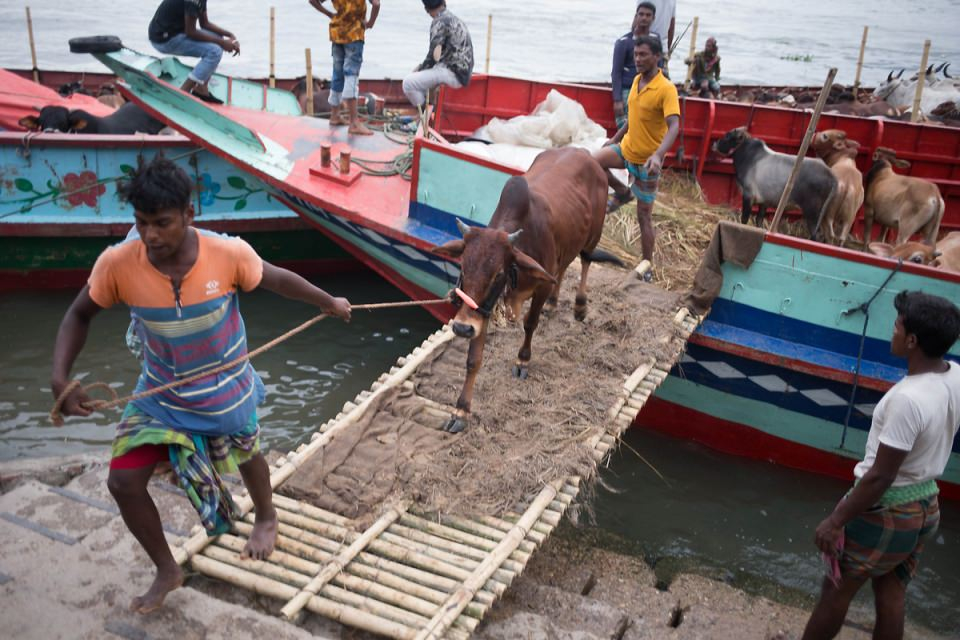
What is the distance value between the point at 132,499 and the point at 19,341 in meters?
5.73

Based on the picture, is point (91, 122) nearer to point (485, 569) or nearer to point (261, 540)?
point (261, 540)

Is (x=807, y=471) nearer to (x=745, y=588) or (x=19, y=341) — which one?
(x=745, y=588)

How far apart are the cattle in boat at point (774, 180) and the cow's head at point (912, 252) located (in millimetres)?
779

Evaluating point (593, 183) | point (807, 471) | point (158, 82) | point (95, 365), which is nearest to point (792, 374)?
point (807, 471)

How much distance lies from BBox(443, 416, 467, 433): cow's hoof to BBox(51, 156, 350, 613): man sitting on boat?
161 centimetres

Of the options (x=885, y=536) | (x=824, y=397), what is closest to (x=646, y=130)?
(x=824, y=397)

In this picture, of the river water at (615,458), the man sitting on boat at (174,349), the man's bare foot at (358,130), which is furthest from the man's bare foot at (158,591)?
the man's bare foot at (358,130)

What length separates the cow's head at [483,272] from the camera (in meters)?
4.65

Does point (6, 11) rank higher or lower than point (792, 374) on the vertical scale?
higher

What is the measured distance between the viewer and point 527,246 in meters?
5.17

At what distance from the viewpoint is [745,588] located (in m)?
5.58

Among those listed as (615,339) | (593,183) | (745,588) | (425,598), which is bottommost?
(745,588)

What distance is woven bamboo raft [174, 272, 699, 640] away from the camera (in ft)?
11.7

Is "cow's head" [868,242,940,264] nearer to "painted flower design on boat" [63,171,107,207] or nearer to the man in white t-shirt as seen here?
the man in white t-shirt
